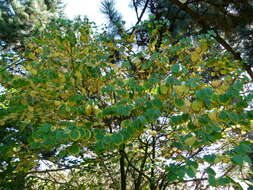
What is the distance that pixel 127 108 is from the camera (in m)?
1.17

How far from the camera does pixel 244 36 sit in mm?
3703

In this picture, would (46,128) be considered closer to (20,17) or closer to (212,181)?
(212,181)

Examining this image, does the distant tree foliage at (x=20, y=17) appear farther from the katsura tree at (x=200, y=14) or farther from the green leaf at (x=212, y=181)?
the green leaf at (x=212, y=181)

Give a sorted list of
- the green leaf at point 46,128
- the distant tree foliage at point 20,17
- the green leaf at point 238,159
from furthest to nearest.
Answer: the distant tree foliage at point 20,17, the green leaf at point 46,128, the green leaf at point 238,159

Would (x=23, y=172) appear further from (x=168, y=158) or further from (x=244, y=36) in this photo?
(x=244, y=36)

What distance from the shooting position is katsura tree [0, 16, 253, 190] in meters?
1.10

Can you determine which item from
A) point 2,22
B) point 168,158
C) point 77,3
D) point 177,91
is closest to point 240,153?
point 177,91

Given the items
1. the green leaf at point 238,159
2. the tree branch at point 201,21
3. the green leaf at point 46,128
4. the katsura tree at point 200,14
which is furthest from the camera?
the katsura tree at point 200,14

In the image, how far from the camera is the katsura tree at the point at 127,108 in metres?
1.10

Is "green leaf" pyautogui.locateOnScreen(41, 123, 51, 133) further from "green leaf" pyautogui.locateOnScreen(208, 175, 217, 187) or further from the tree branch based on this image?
the tree branch

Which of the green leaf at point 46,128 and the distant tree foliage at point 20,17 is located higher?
the distant tree foliage at point 20,17

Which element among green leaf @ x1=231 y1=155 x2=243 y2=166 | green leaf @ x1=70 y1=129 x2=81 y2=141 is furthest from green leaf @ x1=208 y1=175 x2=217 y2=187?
green leaf @ x1=70 y1=129 x2=81 y2=141

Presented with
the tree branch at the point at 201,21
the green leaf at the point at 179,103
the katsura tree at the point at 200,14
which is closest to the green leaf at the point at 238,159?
the green leaf at the point at 179,103

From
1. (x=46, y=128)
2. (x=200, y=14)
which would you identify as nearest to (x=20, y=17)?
(x=200, y=14)
